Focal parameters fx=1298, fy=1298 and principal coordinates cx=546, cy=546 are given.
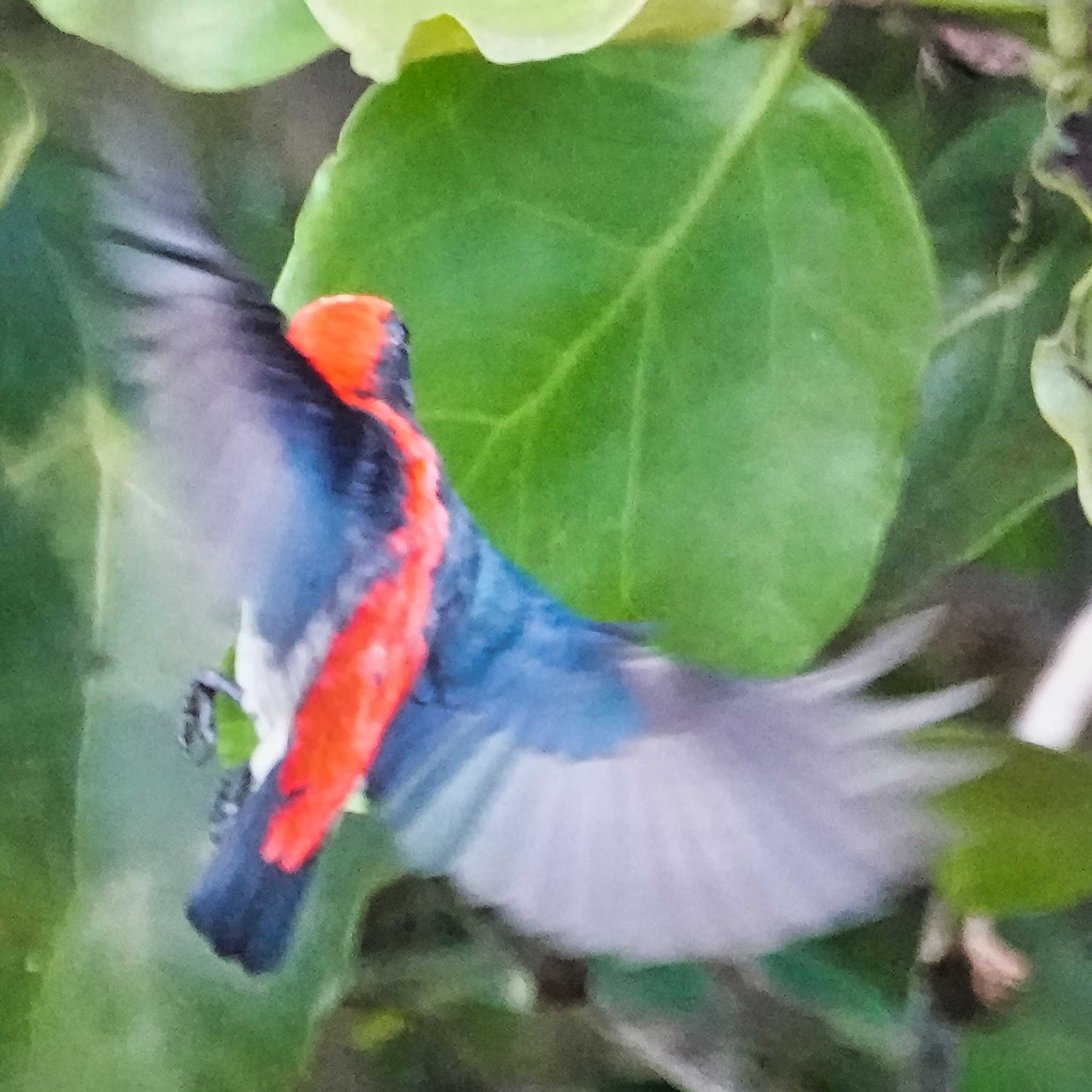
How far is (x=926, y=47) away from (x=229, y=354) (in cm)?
21

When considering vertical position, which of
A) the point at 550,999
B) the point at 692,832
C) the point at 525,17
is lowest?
the point at 550,999

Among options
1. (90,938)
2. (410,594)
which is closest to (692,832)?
(410,594)

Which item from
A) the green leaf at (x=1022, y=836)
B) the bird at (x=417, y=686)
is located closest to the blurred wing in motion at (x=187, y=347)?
the bird at (x=417, y=686)

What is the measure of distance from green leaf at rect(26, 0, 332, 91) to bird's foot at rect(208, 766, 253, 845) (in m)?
0.15

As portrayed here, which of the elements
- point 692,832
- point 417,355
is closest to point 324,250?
point 417,355

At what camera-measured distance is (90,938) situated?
33 cm

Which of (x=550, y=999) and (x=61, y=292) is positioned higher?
(x=61, y=292)

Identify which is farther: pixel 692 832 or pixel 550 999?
pixel 550 999

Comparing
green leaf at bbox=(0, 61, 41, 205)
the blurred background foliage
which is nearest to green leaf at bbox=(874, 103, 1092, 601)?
the blurred background foliage

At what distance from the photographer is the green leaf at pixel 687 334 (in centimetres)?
28

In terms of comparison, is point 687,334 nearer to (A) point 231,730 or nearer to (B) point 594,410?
(B) point 594,410

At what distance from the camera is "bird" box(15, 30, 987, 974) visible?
0.22m

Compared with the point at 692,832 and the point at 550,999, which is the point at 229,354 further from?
the point at 550,999

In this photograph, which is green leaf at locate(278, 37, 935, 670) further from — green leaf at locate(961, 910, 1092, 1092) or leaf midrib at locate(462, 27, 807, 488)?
green leaf at locate(961, 910, 1092, 1092)
